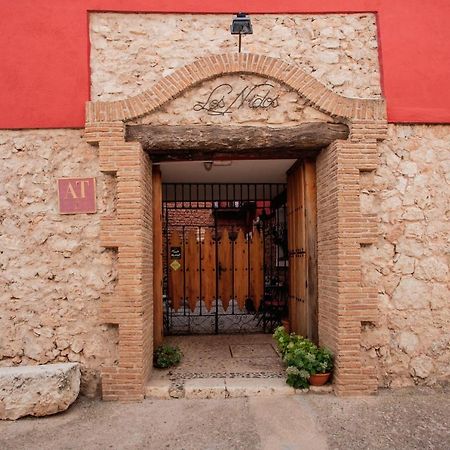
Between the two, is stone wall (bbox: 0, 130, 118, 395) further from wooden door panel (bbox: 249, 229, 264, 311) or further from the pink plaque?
wooden door panel (bbox: 249, 229, 264, 311)

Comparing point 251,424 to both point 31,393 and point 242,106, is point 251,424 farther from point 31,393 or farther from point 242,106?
point 242,106

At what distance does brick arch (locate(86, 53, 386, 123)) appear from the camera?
15.7 feet

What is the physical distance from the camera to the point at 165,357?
18.0 ft

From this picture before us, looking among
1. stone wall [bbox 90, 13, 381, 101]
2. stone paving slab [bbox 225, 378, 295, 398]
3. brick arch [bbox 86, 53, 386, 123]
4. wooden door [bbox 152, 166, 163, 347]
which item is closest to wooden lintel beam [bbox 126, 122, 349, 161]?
brick arch [bbox 86, 53, 386, 123]

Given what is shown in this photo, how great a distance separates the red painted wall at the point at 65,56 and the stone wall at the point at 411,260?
19.4 inches

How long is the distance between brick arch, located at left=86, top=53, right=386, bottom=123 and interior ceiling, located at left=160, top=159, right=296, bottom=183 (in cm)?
130

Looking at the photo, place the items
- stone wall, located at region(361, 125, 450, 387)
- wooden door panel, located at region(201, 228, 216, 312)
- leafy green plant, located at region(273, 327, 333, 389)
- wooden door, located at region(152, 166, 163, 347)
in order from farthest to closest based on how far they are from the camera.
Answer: wooden door panel, located at region(201, 228, 216, 312)
wooden door, located at region(152, 166, 163, 347)
stone wall, located at region(361, 125, 450, 387)
leafy green plant, located at region(273, 327, 333, 389)

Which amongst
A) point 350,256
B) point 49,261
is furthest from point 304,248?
point 49,261

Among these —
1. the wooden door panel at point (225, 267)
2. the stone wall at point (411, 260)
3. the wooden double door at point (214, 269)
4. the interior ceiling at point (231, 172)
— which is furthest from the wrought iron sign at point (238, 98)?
the wooden door panel at point (225, 267)

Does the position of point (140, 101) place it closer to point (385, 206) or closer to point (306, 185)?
point (306, 185)

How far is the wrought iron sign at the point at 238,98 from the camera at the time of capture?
4887 millimetres

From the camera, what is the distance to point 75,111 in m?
4.86

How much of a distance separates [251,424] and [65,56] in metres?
4.71

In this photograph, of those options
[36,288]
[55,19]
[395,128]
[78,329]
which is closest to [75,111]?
[55,19]
